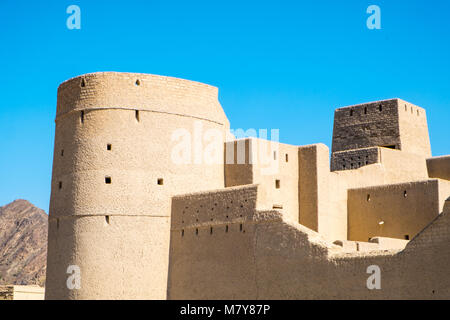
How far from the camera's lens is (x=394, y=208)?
85.6 feet

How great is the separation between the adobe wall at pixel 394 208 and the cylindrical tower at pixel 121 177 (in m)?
5.01

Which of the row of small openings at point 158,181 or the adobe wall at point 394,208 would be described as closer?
the row of small openings at point 158,181

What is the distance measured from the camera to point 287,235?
2155cm

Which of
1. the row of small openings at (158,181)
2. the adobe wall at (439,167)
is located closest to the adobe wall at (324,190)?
the row of small openings at (158,181)

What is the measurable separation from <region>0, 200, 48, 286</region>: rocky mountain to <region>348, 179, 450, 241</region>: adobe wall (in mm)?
35245

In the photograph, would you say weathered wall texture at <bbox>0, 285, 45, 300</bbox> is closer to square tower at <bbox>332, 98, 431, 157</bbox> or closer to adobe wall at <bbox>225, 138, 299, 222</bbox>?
adobe wall at <bbox>225, 138, 299, 222</bbox>

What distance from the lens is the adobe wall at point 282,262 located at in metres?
18.2

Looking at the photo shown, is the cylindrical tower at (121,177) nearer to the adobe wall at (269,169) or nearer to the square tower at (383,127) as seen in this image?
the adobe wall at (269,169)

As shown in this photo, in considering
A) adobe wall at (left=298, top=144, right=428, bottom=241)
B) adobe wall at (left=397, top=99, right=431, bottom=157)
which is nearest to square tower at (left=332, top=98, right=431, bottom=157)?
adobe wall at (left=397, top=99, right=431, bottom=157)

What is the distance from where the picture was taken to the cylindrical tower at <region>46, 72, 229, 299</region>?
24.3 m

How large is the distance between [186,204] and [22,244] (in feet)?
137

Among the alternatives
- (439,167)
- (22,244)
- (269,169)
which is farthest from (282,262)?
(22,244)

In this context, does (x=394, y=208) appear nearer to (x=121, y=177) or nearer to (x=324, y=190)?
(x=324, y=190)

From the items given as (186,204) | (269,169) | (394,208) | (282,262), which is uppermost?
(269,169)
